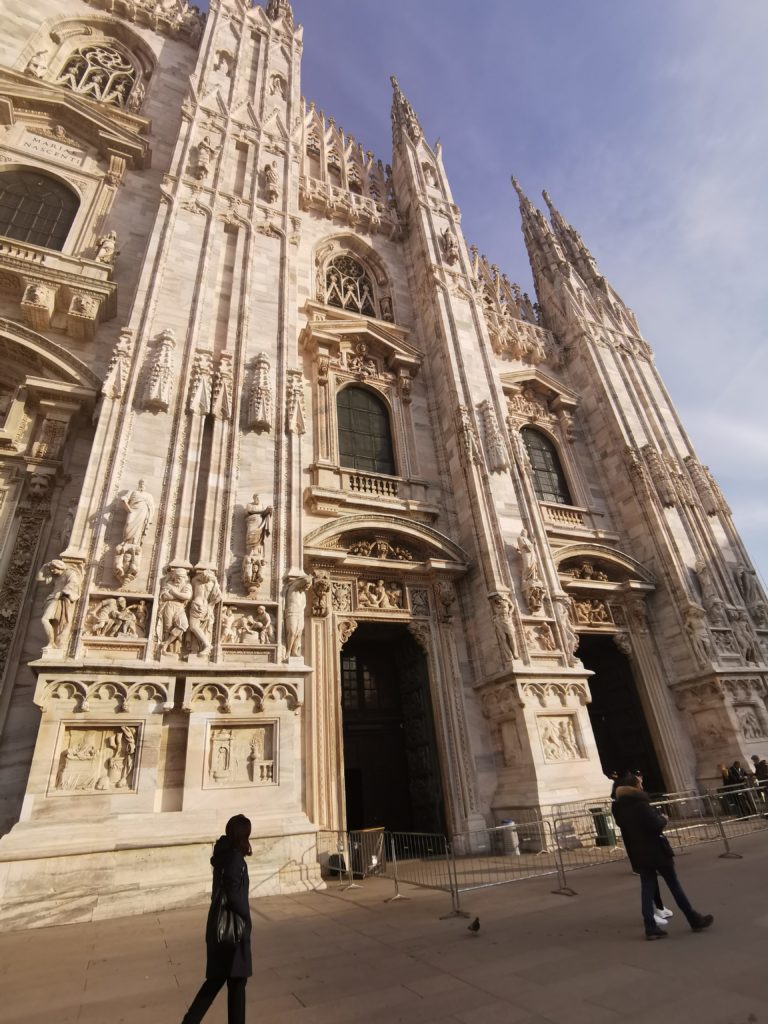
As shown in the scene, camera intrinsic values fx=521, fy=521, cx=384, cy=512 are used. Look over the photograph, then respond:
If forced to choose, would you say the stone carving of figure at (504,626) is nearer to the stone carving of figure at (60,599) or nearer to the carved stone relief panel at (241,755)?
the carved stone relief panel at (241,755)

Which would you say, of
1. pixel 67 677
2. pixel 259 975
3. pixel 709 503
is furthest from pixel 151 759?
pixel 709 503

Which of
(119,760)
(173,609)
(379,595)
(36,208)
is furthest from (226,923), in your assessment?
(36,208)

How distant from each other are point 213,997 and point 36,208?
16.9 meters

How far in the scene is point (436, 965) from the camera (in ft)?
13.2

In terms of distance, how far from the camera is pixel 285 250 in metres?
14.1

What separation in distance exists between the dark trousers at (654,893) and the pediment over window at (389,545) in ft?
26.2

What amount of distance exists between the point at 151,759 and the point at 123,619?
2.16 metres

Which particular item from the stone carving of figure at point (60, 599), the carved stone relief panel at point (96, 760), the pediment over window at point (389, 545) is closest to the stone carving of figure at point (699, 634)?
the pediment over window at point (389, 545)

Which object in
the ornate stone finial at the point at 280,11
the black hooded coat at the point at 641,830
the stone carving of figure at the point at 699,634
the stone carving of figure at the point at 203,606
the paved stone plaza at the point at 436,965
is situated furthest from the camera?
the ornate stone finial at the point at 280,11

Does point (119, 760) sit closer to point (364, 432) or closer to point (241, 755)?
point (241, 755)

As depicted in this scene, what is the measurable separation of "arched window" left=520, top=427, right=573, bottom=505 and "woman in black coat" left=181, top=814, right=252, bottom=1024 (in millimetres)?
14657

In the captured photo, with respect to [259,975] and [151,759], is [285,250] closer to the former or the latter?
[151,759]

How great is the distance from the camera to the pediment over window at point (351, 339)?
48.7 feet

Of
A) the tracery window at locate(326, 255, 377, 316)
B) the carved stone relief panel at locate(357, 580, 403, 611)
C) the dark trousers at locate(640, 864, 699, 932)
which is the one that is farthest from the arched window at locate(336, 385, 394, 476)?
the dark trousers at locate(640, 864, 699, 932)
